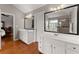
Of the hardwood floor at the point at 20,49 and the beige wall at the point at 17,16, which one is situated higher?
the beige wall at the point at 17,16

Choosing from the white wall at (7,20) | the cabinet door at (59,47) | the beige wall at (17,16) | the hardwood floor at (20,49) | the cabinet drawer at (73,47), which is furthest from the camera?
the white wall at (7,20)

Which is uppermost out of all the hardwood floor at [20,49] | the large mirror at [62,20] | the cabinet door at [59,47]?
the large mirror at [62,20]

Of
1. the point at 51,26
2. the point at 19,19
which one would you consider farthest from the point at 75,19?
the point at 19,19

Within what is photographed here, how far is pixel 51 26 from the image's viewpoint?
9.50 ft

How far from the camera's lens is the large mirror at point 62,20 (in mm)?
2027

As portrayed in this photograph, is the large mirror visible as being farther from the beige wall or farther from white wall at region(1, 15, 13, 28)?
white wall at region(1, 15, 13, 28)

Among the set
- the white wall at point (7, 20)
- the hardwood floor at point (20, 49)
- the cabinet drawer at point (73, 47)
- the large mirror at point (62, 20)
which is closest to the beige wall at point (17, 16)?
the white wall at point (7, 20)

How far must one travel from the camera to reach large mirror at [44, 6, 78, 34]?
6.65 ft

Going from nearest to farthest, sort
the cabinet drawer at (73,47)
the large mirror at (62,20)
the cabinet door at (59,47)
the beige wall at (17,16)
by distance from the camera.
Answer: the cabinet drawer at (73,47)
the cabinet door at (59,47)
the large mirror at (62,20)
the beige wall at (17,16)

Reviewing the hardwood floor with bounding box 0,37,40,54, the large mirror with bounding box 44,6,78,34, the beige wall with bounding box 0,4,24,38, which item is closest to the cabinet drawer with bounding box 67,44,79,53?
the large mirror with bounding box 44,6,78,34

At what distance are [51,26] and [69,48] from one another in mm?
1389

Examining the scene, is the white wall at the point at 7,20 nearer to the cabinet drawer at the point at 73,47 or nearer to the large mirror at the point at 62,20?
the large mirror at the point at 62,20

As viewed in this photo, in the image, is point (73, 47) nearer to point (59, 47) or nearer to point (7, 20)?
point (59, 47)
